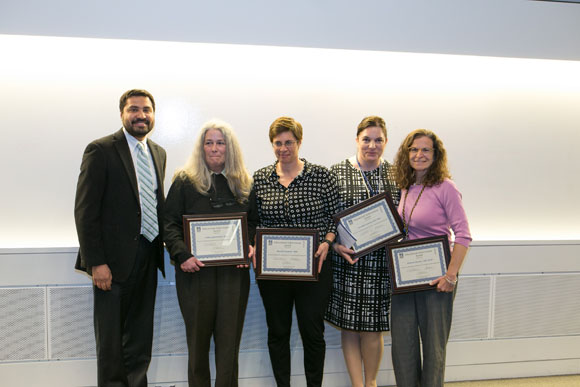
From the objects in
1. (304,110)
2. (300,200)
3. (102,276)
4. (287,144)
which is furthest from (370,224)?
(102,276)

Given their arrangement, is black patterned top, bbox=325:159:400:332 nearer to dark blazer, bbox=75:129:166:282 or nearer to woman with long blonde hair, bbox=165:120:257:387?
woman with long blonde hair, bbox=165:120:257:387

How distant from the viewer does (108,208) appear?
2.17m

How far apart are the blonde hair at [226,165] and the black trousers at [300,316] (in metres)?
0.62

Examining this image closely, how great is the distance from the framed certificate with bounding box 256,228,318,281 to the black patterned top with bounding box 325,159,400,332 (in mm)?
303

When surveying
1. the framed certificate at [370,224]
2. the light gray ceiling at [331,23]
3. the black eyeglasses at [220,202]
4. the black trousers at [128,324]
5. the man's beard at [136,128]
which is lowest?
the black trousers at [128,324]

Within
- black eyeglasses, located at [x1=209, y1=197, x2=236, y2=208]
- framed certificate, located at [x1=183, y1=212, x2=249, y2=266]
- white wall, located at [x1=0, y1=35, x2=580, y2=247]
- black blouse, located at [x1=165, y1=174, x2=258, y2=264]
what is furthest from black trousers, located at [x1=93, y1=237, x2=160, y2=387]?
white wall, located at [x1=0, y1=35, x2=580, y2=247]

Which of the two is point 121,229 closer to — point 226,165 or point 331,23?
point 226,165

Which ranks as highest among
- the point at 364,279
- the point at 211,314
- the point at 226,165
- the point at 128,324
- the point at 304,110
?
the point at 304,110

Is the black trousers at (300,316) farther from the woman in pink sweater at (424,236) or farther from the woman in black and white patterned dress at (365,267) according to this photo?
the woman in pink sweater at (424,236)

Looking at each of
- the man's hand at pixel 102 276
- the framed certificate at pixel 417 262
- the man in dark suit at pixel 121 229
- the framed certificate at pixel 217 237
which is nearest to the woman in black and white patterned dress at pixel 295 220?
the framed certificate at pixel 217 237

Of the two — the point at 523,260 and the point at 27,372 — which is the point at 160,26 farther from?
the point at 523,260

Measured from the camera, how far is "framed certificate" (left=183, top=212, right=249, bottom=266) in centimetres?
212

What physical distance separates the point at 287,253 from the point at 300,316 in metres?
0.45

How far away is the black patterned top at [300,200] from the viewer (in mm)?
2275
